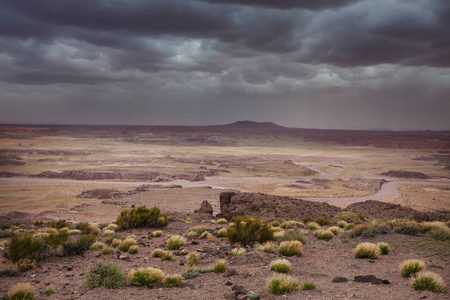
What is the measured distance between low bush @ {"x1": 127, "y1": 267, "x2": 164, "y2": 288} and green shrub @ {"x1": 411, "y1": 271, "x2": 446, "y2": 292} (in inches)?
228

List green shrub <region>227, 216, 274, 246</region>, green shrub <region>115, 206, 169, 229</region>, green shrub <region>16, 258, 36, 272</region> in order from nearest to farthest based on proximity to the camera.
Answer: green shrub <region>16, 258, 36, 272</region> < green shrub <region>227, 216, 274, 246</region> < green shrub <region>115, 206, 169, 229</region>

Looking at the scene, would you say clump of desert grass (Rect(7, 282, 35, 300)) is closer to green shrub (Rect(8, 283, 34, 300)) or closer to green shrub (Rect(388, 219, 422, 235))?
green shrub (Rect(8, 283, 34, 300))

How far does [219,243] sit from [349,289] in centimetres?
670

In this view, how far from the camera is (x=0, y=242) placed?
12.3 metres

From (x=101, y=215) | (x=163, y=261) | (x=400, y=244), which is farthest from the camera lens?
(x=101, y=215)

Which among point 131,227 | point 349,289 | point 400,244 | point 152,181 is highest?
point 349,289

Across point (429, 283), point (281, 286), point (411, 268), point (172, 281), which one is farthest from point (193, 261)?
point (429, 283)

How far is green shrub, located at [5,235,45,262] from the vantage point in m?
A: 9.22

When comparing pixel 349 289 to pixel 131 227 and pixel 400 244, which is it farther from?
pixel 131 227

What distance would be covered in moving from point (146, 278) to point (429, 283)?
634cm

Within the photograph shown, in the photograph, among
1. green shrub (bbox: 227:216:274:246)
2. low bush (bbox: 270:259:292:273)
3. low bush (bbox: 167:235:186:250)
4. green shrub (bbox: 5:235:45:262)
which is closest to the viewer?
low bush (bbox: 270:259:292:273)

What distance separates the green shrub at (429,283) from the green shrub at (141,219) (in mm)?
13157

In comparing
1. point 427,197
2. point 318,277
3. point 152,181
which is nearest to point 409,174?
point 427,197

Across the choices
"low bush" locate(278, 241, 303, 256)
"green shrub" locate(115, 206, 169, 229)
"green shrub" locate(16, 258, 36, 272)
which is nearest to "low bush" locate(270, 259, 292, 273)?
"low bush" locate(278, 241, 303, 256)
